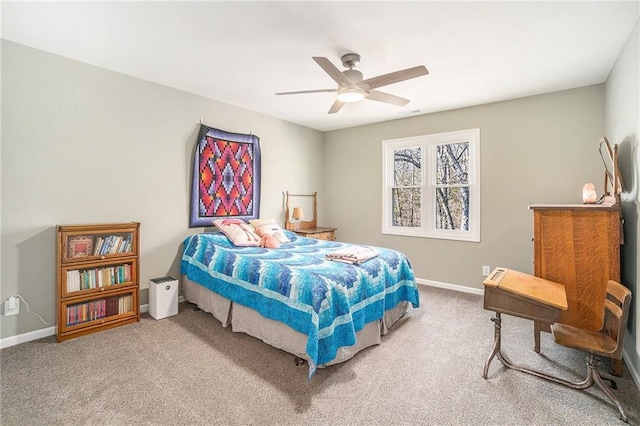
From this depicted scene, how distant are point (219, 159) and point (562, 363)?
13.5 feet

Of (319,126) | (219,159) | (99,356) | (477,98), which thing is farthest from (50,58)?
(477,98)

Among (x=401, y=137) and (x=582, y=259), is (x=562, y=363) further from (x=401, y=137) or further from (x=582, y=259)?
(x=401, y=137)

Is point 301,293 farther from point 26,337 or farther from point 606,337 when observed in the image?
point 26,337

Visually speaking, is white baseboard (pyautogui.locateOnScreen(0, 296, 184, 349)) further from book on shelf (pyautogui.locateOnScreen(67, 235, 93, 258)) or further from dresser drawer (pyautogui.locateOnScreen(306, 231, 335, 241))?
dresser drawer (pyautogui.locateOnScreen(306, 231, 335, 241))

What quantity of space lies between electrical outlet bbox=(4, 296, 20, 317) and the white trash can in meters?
1.03

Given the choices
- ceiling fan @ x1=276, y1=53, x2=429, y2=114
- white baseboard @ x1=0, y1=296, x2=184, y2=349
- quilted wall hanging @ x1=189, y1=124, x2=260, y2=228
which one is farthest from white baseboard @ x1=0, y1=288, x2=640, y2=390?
ceiling fan @ x1=276, y1=53, x2=429, y2=114

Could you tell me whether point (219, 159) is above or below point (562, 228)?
above

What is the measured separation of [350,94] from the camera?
104 inches

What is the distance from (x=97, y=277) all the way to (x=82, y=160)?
1.16 metres

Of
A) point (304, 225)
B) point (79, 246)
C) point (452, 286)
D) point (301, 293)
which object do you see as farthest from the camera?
point (304, 225)

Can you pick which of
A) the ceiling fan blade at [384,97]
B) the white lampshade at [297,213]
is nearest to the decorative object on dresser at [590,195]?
the ceiling fan blade at [384,97]

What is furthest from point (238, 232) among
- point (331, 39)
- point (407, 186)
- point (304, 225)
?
point (407, 186)

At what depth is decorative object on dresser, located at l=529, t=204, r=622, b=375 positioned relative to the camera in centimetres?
222

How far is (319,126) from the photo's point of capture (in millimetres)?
5285
